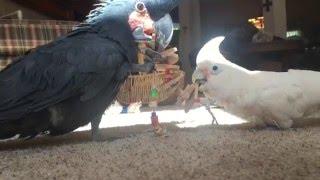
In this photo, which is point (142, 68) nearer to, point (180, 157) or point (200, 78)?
point (200, 78)

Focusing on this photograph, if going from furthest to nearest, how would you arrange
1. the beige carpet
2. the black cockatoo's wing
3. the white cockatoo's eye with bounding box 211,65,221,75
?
the white cockatoo's eye with bounding box 211,65,221,75
the black cockatoo's wing
the beige carpet

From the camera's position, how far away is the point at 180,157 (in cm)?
68

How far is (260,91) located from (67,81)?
0.38 m

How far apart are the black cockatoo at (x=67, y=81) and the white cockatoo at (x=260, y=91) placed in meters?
0.15

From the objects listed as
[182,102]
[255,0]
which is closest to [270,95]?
[182,102]

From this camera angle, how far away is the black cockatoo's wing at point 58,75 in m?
0.83

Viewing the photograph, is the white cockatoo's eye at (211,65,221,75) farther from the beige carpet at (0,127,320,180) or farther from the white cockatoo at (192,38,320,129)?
the beige carpet at (0,127,320,180)

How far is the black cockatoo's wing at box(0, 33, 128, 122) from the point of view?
83 centimetres

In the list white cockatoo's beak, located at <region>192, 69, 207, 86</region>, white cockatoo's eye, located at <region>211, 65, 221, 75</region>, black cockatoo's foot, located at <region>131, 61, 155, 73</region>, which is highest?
black cockatoo's foot, located at <region>131, 61, 155, 73</region>

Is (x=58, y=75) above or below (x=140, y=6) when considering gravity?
below

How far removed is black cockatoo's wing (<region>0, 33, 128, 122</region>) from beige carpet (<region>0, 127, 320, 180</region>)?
92 mm

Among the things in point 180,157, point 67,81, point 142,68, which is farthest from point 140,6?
point 180,157

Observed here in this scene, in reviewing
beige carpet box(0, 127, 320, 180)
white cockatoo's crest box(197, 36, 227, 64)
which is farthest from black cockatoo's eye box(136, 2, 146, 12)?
beige carpet box(0, 127, 320, 180)

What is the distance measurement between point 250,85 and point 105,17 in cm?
33
